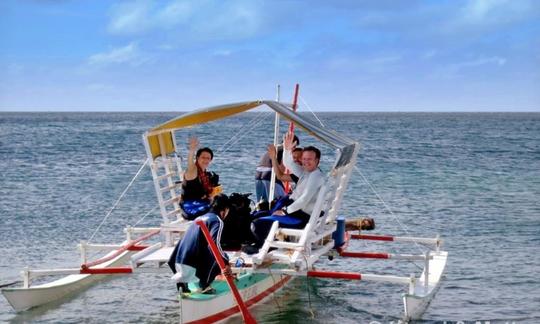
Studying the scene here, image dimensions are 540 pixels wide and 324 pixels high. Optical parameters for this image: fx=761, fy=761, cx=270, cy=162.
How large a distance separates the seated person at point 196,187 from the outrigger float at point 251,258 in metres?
0.28

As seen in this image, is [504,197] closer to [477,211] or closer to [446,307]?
[477,211]

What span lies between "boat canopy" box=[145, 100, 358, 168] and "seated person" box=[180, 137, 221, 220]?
39cm

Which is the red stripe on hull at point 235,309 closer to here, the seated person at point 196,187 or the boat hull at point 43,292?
the seated person at point 196,187

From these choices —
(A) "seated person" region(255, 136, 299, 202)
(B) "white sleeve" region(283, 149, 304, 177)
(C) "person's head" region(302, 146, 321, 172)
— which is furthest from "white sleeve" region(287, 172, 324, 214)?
(A) "seated person" region(255, 136, 299, 202)

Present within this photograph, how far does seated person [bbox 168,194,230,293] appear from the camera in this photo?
9344 mm

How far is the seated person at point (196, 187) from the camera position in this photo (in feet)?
37.5

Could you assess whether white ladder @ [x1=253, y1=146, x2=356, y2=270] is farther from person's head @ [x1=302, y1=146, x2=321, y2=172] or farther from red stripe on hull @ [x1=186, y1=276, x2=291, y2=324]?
red stripe on hull @ [x1=186, y1=276, x2=291, y2=324]

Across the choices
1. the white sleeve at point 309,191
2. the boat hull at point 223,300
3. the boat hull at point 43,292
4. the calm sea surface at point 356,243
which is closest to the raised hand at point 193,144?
the calm sea surface at point 356,243

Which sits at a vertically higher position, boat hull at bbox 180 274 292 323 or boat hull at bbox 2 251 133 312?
boat hull at bbox 180 274 292 323

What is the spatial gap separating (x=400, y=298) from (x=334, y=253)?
192 cm

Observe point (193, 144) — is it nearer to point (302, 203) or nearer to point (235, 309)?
point (302, 203)

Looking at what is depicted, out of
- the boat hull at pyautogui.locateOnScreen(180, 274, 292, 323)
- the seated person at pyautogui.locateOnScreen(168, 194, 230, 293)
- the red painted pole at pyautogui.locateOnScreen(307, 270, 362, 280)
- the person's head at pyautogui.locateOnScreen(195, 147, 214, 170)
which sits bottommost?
the boat hull at pyautogui.locateOnScreen(180, 274, 292, 323)

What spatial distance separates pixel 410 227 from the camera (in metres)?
19.5

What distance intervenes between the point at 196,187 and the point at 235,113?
1.29 m
